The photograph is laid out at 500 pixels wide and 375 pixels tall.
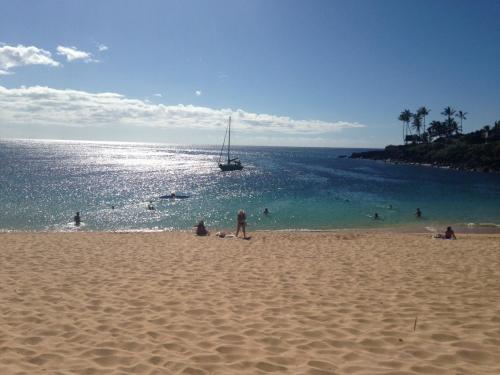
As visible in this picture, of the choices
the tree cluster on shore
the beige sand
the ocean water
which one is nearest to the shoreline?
the ocean water

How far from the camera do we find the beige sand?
4574 mm

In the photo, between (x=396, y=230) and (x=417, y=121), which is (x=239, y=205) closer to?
(x=396, y=230)

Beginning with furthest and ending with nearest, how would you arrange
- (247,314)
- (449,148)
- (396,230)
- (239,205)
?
(449,148) → (239,205) → (396,230) → (247,314)

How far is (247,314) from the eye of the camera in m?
6.42

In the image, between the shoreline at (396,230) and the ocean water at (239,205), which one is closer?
the shoreline at (396,230)

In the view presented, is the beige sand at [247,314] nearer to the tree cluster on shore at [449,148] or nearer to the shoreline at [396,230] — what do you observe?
the shoreline at [396,230]

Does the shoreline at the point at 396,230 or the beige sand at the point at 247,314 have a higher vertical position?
the beige sand at the point at 247,314

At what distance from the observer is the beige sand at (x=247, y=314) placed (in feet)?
15.0

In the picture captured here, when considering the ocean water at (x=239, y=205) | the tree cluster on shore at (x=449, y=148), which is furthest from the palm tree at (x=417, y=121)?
the ocean water at (x=239, y=205)

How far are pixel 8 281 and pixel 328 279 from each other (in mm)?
7875

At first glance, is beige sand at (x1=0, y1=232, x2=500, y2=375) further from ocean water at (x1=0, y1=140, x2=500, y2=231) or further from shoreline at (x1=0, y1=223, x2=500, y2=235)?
ocean water at (x1=0, y1=140, x2=500, y2=231)

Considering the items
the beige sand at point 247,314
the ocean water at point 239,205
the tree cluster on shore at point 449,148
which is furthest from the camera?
the tree cluster on shore at point 449,148

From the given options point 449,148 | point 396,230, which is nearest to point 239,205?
point 396,230

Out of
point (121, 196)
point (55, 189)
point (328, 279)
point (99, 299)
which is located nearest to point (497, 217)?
point (328, 279)
